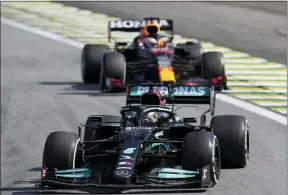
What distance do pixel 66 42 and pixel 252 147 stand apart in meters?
19.5

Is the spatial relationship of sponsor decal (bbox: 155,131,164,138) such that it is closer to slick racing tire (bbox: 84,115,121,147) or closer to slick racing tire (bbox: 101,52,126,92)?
slick racing tire (bbox: 84,115,121,147)

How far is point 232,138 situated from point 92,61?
1230cm

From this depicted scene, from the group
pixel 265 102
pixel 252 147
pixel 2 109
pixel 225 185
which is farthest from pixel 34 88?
pixel 225 185

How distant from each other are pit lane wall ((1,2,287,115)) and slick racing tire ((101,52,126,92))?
3173mm

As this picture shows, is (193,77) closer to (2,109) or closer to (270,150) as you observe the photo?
(2,109)

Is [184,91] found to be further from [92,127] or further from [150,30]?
[150,30]

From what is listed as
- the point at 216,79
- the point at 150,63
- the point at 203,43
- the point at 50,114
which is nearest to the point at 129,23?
the point at 150,63

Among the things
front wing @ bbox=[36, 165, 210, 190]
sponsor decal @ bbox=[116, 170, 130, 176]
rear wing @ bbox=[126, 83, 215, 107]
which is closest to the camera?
sponsor decal @ bbox=[116, 170, 130, 176]

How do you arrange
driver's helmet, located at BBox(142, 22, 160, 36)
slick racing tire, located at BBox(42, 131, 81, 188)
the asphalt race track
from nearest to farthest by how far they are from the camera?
slick racing tire, located at BBox(42, 131, 81, 188), the asphalt race track, driver's helmet, located at BBox(142, 22, 160, 36)

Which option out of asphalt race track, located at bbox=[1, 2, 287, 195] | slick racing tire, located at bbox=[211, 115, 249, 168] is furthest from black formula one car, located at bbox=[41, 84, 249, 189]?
asphalt race track, located at bbox=[1, 2, 287, 195]

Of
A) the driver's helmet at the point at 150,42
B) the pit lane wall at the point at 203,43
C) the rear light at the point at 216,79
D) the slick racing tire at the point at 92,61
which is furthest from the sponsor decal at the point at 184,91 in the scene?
the slick racing tire at the point at 92,61

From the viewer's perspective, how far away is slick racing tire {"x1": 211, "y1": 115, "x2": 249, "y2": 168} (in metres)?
18.6

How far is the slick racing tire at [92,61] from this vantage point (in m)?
30.3

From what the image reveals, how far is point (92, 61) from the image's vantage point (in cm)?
3034
